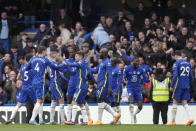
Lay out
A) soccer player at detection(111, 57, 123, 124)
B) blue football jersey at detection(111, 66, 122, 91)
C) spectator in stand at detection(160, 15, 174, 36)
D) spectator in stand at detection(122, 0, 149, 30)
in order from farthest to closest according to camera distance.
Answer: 1. spectator in stand at detection(122, 0, 149, 30)
2. spectator in stand at detection(160, 15, 174, 36)
3. blue football jersey at detection(111, 66, 122, 91)
4. soccer player at detection(111, 57, 123, 124)

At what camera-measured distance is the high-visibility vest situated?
57.4ft

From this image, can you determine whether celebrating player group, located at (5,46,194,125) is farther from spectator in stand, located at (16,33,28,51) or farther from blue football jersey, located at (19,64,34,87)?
spectator in stand, located at (16,33,28,51)

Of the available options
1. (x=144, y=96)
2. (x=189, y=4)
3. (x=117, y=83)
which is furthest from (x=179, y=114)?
(x=189, y=4)

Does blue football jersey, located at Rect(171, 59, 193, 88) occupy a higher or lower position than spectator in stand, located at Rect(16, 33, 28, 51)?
lower

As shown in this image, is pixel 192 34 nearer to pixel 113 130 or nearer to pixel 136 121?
pixel 136 121

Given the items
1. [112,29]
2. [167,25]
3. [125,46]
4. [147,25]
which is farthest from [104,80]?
[167,25]

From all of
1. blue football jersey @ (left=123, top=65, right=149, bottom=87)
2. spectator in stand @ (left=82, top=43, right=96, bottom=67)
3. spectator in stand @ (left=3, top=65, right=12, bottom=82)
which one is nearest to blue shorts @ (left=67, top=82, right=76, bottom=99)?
blue football jersey @ (left=123, top=65, right=149, bottom=87)

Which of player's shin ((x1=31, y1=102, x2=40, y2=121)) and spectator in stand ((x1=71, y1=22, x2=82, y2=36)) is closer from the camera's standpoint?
player's shin ((x1=31, y1=102, x2=40, y2=121))

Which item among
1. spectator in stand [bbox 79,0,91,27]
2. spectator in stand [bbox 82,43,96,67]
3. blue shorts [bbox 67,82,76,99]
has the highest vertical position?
spectator in stand [bbox 79,0,91,27]

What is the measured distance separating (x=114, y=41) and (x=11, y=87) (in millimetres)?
4264

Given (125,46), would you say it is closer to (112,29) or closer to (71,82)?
(112,29)

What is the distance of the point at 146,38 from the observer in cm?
2100

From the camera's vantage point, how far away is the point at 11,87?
19609mm

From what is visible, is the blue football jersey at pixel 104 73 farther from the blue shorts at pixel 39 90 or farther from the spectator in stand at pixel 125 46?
the spectator in stand at pixel 125 46
